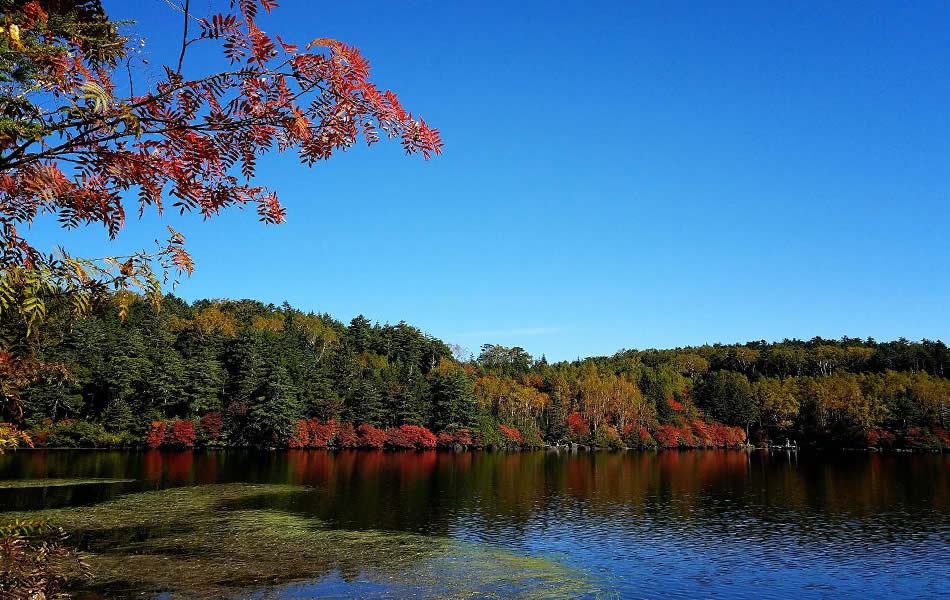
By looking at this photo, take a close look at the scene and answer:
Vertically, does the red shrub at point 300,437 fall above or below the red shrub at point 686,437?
above

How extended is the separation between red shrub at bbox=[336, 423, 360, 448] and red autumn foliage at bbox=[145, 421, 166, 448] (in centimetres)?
1864

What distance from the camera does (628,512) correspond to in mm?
31250

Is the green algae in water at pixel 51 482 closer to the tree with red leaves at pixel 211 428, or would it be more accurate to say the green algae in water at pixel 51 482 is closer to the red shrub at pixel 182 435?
the red shrub at pixel 182 435

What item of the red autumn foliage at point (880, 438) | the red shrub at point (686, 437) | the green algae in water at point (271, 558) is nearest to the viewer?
the green algae in water at point (271, 558)

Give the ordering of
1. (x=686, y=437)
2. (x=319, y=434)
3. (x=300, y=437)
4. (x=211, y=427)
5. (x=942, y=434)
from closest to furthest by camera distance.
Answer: (x=211, y=427)
(x=300, y=437)
(x=319, y=434)
(x=942, y=434)
(x=686, y=437)

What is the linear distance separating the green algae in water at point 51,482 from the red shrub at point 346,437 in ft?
119

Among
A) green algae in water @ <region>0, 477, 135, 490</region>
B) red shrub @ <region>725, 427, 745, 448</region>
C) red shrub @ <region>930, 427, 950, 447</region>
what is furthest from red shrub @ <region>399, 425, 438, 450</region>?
red shrub @ <region>930, 427, 950, 447</region>

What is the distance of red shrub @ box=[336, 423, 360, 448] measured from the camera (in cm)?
7162

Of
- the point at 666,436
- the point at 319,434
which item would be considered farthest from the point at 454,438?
the point at 666,436

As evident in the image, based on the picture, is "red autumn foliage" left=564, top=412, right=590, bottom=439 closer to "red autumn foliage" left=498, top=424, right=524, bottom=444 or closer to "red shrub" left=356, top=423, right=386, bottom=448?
"red autumn foliage" left=498, top=424, right=524, bottom=444

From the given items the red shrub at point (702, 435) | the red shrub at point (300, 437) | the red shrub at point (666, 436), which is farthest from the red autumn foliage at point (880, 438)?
the red shrub at point (300, 437)

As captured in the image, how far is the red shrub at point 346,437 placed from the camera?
71.6 meters

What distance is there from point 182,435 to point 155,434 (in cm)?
247

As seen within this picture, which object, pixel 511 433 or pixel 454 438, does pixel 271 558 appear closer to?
pixel 454 438
